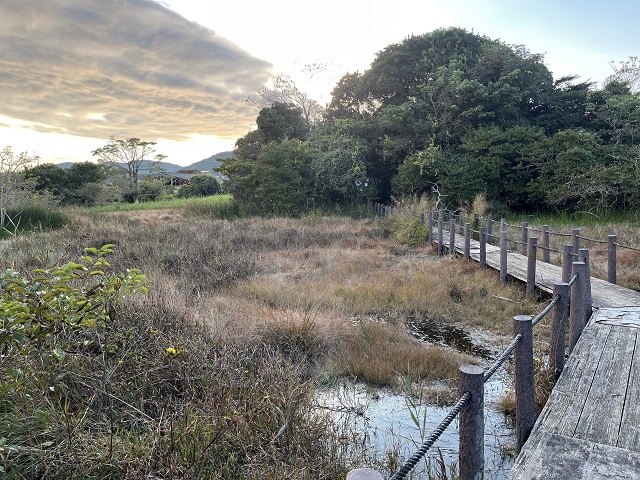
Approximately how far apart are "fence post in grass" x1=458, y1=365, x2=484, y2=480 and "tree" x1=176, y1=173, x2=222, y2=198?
44565 mm

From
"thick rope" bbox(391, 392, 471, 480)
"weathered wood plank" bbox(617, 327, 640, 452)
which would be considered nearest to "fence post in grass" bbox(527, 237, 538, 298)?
"weathered wood plank" bbox(617, 327, 640, 452)

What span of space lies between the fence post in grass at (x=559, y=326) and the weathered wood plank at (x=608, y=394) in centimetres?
35

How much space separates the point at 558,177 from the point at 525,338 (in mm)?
18815

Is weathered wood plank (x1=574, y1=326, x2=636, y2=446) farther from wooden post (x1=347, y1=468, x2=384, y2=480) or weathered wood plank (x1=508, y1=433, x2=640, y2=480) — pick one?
wooden post (x1=347, y1=468, x2=384, y2=480)

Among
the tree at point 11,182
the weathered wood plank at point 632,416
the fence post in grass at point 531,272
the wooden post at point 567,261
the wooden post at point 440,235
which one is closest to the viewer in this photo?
the weathered wood plank at point 632,416

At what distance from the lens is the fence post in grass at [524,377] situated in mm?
3064

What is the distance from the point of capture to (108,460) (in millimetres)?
2508

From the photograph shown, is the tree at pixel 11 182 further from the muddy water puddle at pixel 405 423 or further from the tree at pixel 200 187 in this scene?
the tree at pixel 200 187

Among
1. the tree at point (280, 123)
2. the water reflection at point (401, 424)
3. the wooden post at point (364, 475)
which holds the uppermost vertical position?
the tree at point (280, 123)

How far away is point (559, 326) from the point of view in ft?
13.7

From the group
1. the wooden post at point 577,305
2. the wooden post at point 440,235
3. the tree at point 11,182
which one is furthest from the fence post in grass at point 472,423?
the tree at point 11,182

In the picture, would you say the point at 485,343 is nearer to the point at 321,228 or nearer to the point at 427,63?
the point at 321,228

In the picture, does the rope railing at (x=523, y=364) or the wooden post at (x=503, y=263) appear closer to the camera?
the rope railing at (x=523, y=364)

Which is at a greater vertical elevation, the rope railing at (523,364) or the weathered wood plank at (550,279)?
the rope railing at (523,364)
